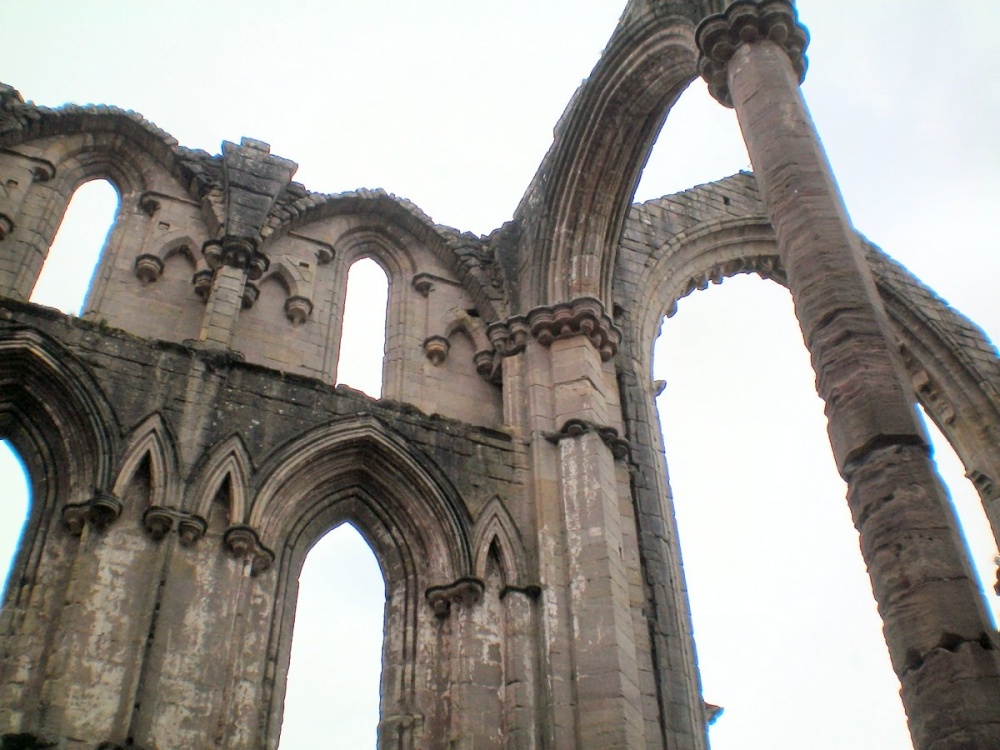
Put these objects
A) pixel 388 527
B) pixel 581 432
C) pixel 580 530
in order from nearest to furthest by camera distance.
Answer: pixel 580 530 → pixel 388 527 → pixel 581 432

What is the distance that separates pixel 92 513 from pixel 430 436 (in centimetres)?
301

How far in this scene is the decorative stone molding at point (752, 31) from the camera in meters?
9.48

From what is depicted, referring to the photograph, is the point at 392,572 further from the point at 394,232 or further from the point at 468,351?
the point at 394,232

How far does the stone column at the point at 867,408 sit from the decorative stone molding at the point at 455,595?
356 cm

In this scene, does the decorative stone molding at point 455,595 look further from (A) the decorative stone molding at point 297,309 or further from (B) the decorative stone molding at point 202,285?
(B) the decorative stone molding at point 202,285

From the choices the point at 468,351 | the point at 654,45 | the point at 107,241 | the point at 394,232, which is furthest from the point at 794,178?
the point at 107,241

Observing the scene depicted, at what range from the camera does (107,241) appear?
11688mm

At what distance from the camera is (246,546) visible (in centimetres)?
928

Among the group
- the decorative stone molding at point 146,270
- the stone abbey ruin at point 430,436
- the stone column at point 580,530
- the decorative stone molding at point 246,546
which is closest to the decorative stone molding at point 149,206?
the stone abbey ruin at point 430,436

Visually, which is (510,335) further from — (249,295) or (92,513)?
(92,513)

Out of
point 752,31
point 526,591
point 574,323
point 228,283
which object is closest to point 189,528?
point 526,591

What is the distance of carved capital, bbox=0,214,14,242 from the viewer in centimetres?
1112

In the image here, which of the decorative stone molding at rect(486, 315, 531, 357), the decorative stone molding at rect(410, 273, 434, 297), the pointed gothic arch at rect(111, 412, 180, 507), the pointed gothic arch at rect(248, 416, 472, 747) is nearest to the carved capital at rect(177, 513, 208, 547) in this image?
the pointed gothic arch at rect(111, 412, 180, 507)

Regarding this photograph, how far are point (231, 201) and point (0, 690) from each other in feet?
18.1
